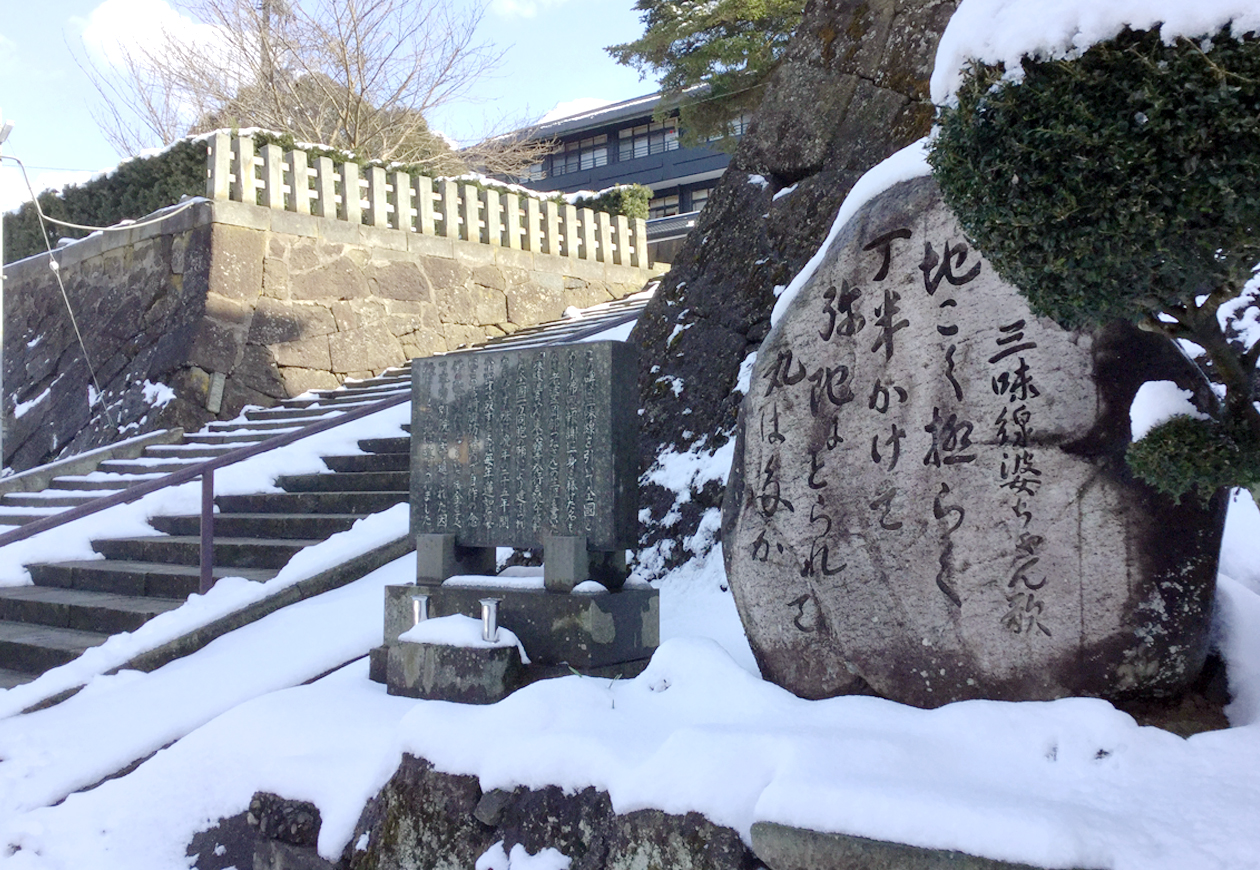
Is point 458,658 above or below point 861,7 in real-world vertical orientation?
below

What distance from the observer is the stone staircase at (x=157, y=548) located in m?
5.31

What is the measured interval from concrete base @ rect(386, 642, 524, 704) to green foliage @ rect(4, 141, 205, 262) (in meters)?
8.03

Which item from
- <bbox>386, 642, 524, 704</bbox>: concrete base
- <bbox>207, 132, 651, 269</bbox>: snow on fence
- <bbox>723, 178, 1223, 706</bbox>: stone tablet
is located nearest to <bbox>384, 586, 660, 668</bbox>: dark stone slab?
<bbox>386, 642, 524, 704</bbox>: concrete base

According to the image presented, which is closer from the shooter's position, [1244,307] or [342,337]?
[1244,307]

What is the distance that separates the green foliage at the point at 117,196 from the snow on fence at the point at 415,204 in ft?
2.60

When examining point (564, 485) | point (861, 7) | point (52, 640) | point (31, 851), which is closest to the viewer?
point (31, 851)

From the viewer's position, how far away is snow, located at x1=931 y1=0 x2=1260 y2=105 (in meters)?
1.70

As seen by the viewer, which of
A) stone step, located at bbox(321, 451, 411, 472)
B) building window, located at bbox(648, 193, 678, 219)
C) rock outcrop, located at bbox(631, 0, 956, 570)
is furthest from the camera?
building window, located at bbox(648, 193, 678, 219)

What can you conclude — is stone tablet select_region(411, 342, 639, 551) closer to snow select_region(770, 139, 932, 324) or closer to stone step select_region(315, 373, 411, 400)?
snow select_region(770, 139, 932, 324)

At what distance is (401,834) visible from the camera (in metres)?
3.01

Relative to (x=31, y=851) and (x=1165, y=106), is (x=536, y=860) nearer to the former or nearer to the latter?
(x=31, y=851)

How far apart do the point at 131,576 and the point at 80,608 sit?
1.25 feet

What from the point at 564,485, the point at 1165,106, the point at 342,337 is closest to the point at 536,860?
the point at 564,485

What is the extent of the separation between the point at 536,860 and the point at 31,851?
6.60 feet
